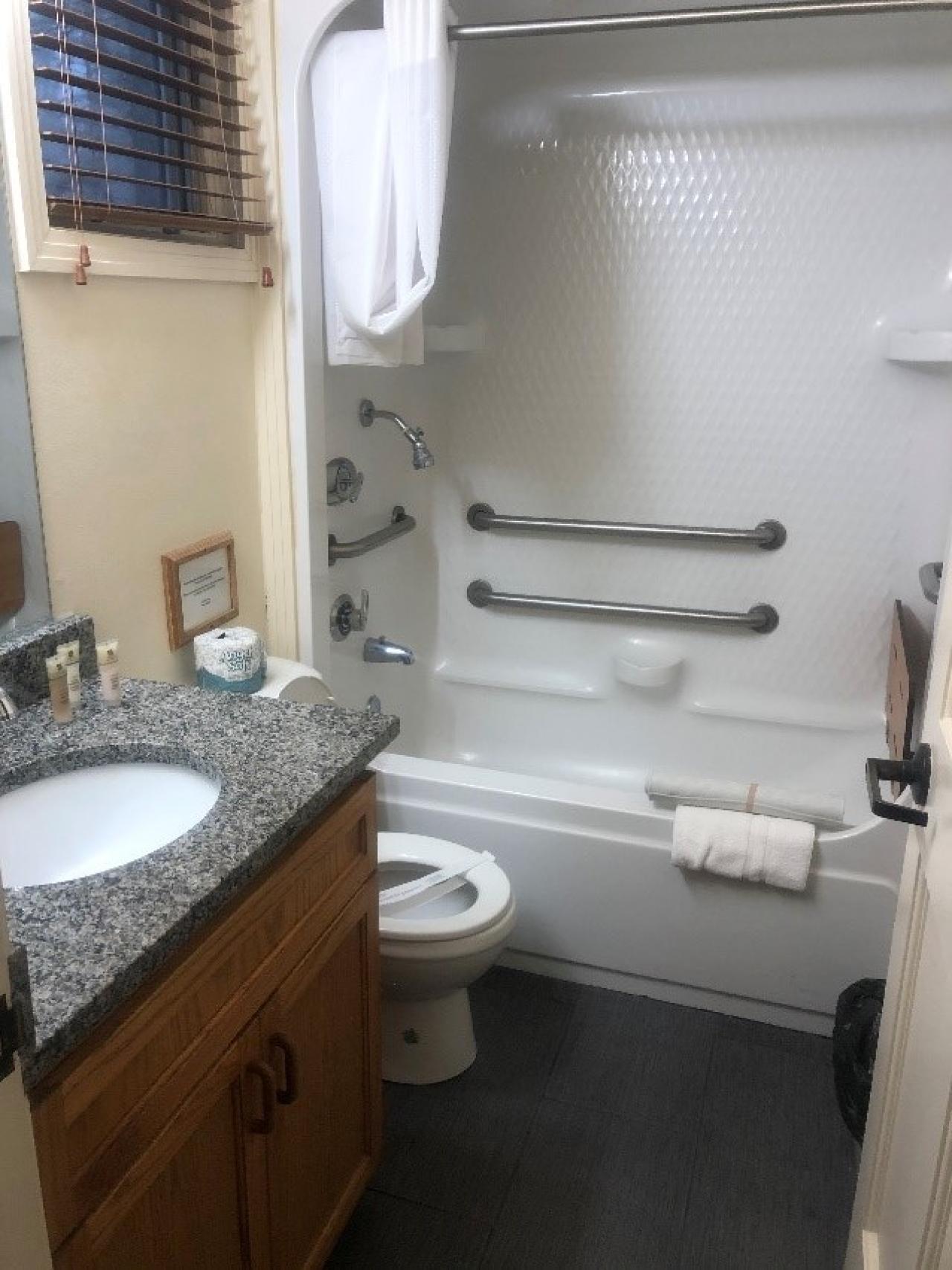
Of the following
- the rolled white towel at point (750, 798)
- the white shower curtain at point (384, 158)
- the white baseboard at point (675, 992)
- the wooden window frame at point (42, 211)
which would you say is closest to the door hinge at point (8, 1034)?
the wooden window frame at point (42, 211)

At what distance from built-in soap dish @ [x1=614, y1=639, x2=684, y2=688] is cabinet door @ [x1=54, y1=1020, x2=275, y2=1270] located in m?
1.70

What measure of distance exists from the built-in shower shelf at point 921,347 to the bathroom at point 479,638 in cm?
1

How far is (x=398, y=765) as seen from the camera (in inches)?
84.1

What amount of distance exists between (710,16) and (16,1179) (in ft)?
5.93

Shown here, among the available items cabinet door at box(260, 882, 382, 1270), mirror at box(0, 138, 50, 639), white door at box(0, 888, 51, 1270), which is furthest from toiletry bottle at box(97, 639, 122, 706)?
white door at box(0, 888, 51, 1270)

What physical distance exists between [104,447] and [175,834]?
619mm

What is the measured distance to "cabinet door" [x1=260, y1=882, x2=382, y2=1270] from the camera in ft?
3.93

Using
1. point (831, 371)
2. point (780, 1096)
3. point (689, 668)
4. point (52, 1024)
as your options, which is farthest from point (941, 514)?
point (52, 1024)

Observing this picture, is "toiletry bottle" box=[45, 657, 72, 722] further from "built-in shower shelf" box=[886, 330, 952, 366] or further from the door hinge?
"built-in shower shelf" box=[886, 330, 952, 366]

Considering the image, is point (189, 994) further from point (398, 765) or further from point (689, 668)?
point (689, 668)

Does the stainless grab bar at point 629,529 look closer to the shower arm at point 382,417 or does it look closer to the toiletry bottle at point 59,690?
the shower arm at point 382,417

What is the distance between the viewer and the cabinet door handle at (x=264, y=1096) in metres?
1.12

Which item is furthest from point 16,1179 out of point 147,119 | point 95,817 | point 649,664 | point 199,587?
point 649,664

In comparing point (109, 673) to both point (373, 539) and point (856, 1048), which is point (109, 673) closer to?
point (373, 539)
